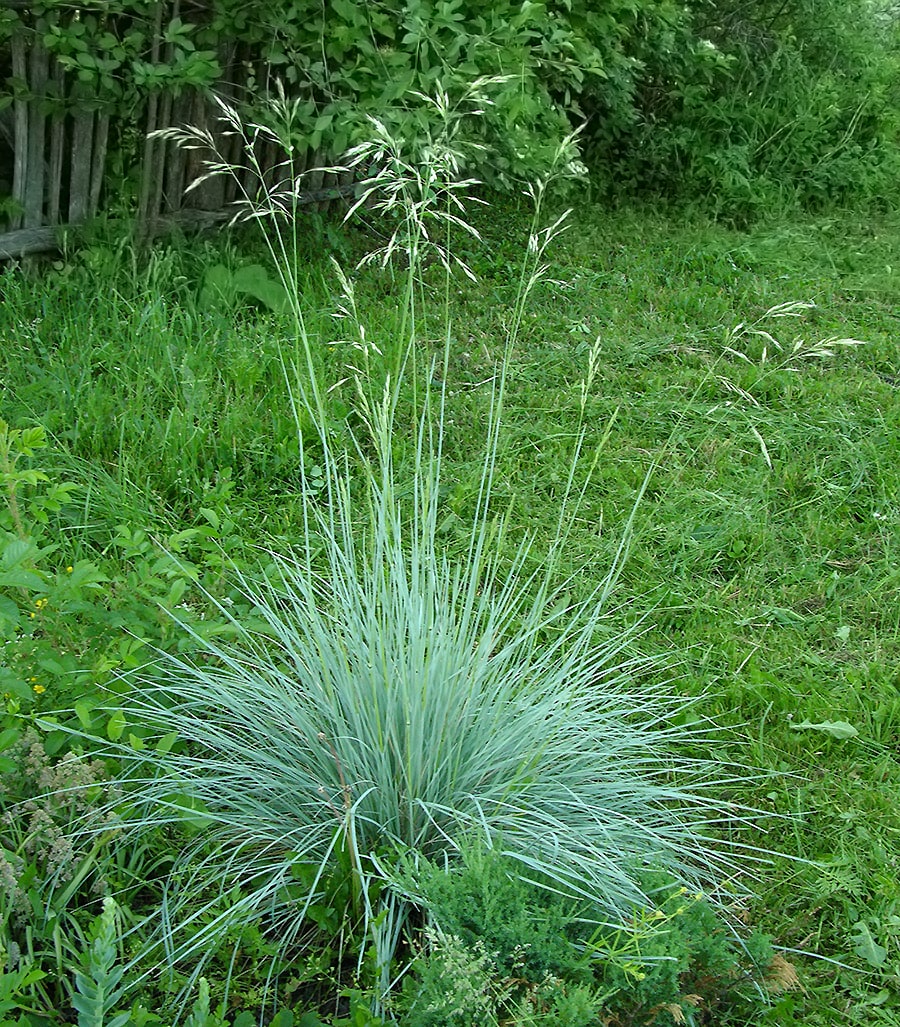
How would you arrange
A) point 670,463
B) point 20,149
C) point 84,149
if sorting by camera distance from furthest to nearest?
point 84,149
point 20,149
point 670,463

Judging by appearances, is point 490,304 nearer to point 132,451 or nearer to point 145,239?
point 145,239

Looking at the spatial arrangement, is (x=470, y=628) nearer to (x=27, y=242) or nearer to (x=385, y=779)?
(x=385, y=779)

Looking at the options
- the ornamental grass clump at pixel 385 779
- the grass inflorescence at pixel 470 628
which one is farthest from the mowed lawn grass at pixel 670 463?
the ornamental grass clump at pixel 385 779

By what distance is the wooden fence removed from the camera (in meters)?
4.09

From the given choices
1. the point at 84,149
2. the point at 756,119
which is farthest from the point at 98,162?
the point at 756,119

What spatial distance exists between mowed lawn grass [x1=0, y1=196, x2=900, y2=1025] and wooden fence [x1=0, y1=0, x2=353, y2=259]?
0.23m

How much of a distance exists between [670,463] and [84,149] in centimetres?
277

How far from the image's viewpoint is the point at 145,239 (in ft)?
14.8

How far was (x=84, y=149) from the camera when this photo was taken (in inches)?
Result: 169

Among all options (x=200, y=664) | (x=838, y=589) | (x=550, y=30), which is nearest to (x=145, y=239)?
(x=550, y=30)

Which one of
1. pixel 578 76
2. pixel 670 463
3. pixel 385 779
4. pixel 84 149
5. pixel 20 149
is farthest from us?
pixel 578 76

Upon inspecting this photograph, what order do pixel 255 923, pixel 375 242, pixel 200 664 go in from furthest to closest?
pixel 375 242, pixel 200 664, pixel 255 923

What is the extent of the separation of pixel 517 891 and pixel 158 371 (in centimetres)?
259

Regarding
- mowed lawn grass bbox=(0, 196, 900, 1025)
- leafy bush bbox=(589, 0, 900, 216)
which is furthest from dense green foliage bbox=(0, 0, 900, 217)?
Result: mowed lawn grass bbox=(0, 196, 900, 1025)
